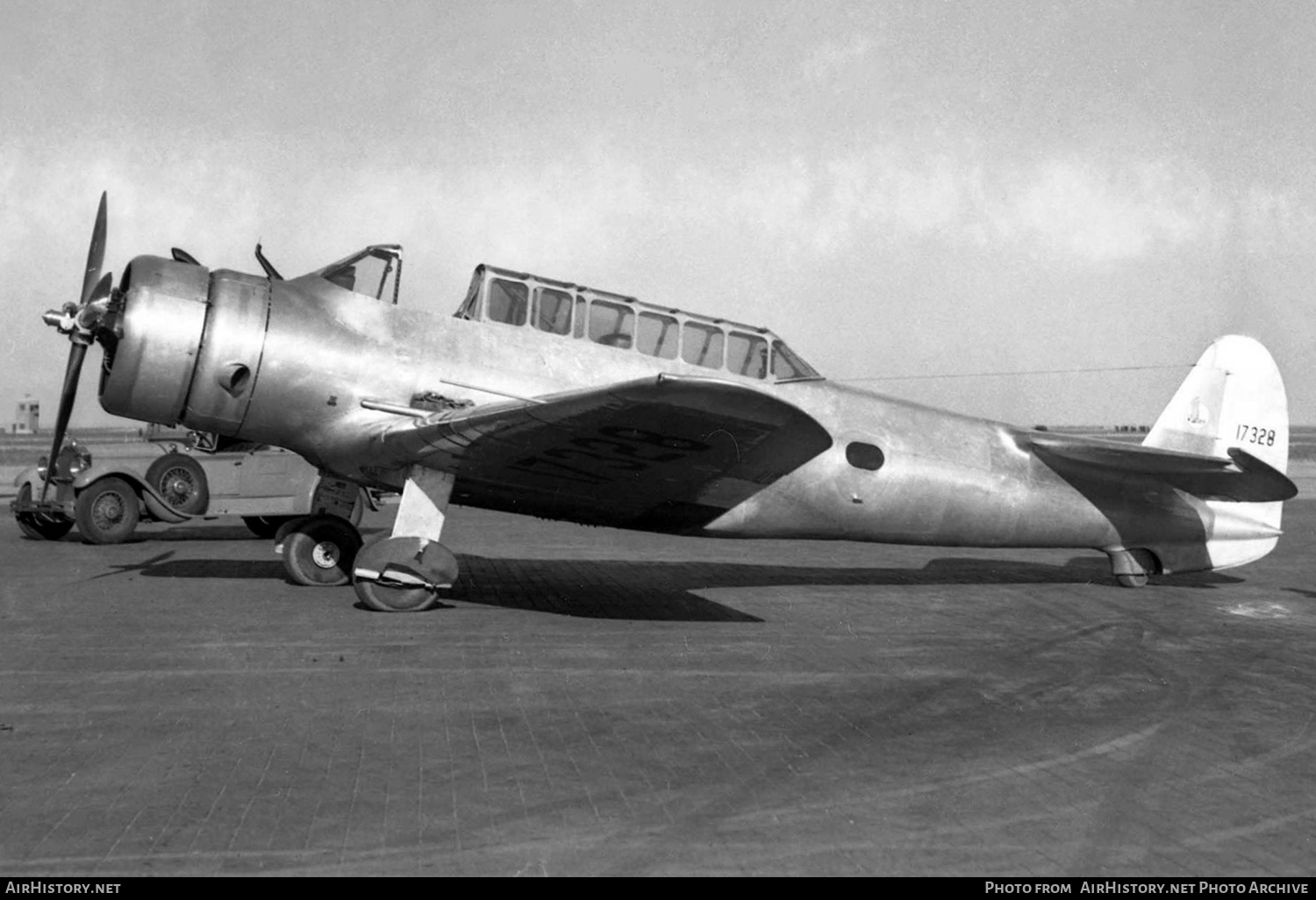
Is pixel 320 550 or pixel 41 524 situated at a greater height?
pixel 320 550

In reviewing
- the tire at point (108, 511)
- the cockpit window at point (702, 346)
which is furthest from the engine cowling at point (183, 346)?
the tire at point (108, 511)

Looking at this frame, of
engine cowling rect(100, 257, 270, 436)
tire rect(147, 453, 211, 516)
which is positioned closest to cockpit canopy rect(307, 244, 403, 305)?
engine cowling rect(100, 257, 270, 436)

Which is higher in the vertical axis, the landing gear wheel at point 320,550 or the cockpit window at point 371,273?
the cockpit window at point 371,273

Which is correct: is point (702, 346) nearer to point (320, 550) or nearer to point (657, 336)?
point (657, 336)

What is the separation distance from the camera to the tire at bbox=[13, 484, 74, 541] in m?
15.9

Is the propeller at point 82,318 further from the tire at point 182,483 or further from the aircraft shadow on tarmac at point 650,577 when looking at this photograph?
the tire at point 182,483

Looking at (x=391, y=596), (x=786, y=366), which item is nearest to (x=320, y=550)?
(x=391, y=596)

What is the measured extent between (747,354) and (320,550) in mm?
4976

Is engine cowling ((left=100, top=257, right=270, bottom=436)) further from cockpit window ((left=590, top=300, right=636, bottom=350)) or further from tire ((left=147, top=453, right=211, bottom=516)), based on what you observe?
tire ((left=147, top=453, right=211, bottom=516))

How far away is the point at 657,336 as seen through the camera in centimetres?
1041

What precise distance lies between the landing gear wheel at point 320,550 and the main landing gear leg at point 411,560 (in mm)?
2041

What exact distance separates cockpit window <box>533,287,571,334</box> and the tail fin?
6.96 metres

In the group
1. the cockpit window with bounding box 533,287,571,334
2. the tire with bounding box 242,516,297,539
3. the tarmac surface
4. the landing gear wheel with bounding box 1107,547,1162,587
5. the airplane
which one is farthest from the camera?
the tire with bounding box 242,516,297,539

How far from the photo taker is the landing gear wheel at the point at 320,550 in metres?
11.2
